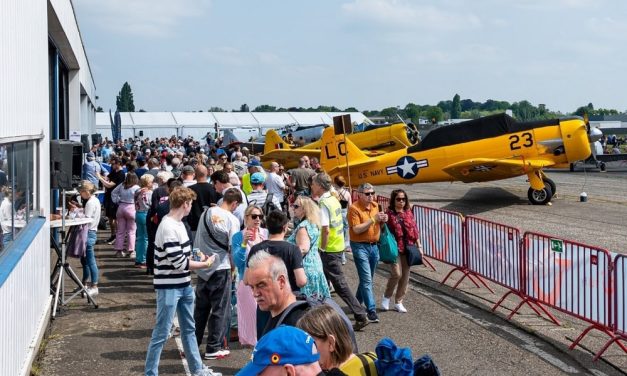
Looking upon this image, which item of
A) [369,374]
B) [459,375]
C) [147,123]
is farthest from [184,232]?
[147,123]

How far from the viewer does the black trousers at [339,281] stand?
780 centimetres

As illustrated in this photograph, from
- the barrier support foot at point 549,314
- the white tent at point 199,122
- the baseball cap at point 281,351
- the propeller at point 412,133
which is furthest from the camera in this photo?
the white tent at point 199,122

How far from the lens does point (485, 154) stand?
20.7 m

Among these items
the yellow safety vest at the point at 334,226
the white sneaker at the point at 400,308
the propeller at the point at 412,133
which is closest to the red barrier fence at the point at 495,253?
the white sneaker at the point at 400,308

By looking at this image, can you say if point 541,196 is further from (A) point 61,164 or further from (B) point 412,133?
(A) point 61,164

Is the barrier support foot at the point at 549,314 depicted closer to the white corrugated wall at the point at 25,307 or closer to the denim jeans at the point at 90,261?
the white corrugated wall at the point at 25,307

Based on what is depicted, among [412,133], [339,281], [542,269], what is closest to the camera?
[339,281]

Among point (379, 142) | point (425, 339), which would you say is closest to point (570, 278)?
point (425, 339)

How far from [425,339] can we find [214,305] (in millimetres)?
2400

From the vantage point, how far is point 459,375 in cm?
651

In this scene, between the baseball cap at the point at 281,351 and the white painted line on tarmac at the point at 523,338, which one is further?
the white painted line on tarmac at the point at 523,338

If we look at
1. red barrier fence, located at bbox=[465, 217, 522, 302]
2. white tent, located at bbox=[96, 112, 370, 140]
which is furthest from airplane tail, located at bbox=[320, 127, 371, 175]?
white tent, located at bbox=[96, 112, 370, 140]

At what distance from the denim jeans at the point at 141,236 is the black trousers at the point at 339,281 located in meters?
4.75

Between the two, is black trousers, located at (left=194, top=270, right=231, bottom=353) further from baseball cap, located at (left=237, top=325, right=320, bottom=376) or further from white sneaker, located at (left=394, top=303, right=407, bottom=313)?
baseball cap, located at (left=237, top=325, right=320, bottom=376)
